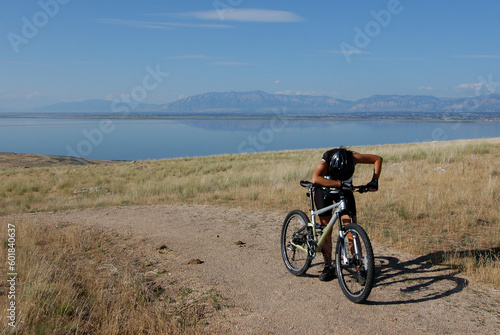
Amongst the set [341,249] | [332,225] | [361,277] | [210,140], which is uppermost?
[332,225]

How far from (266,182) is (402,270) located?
29.8ft

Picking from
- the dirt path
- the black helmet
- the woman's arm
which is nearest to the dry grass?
the dirt path

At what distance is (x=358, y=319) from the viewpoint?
378cm

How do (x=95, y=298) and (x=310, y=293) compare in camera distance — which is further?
(x=310, y=293)

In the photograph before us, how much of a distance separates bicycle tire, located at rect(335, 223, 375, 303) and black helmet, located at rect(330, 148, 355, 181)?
0.57 m

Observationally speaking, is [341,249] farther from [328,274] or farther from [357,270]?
[328,274]

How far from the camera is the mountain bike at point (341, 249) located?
3.92 metres

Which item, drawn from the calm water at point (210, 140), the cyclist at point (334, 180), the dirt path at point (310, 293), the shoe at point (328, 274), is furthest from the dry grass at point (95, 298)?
the calm water at point (210, 140)

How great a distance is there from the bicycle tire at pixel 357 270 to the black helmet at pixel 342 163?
1.86ft

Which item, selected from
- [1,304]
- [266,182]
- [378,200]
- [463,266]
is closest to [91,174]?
[266,182]

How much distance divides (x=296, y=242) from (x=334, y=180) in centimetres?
117

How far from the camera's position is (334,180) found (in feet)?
14.0

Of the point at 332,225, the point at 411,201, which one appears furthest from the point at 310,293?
the point at 411,201

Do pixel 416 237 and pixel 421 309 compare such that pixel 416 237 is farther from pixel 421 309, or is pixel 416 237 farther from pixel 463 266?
pixel 421 309
